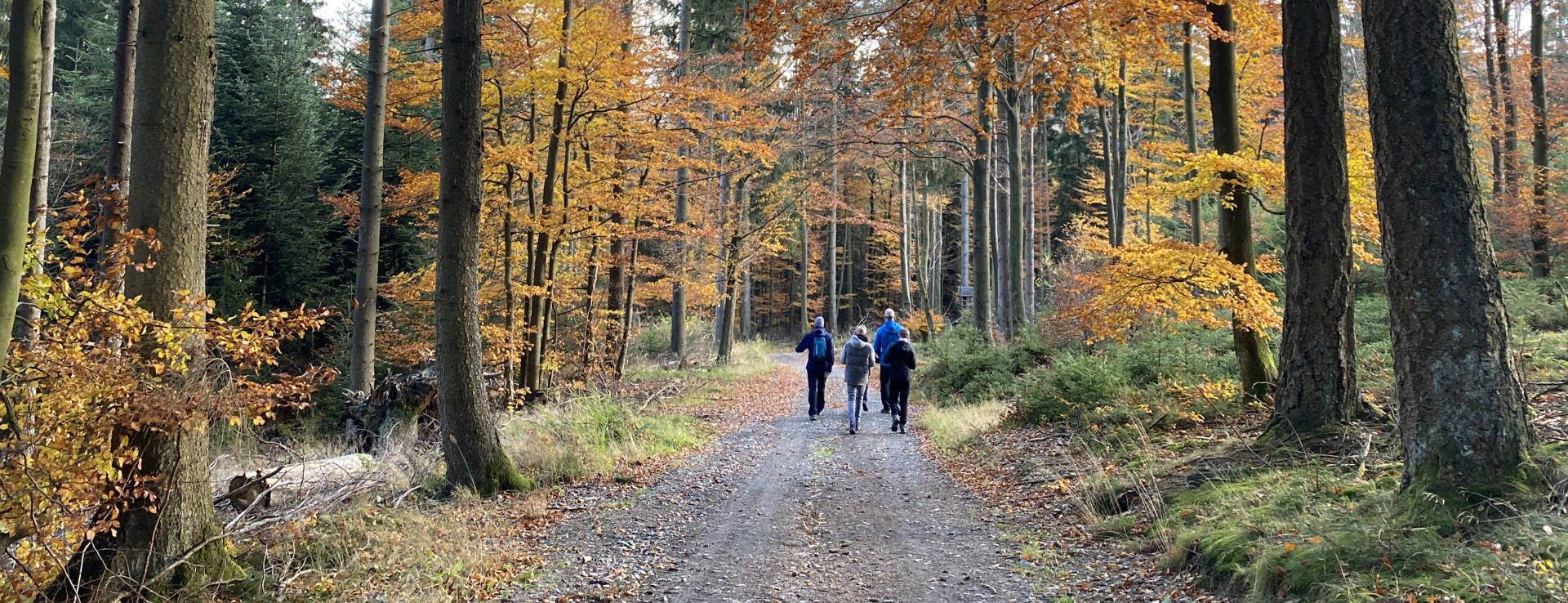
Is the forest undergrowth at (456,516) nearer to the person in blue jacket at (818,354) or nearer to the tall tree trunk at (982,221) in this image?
the person in blue jacket at (818,354)

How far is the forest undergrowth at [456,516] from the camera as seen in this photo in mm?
5055

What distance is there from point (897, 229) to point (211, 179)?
20518 mm

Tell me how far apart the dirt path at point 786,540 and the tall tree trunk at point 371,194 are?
6091mm

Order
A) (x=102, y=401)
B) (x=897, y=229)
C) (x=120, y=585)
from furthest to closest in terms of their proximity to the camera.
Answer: (x=897, y=229) < (x=120, y=585) < (x=102, y=401)

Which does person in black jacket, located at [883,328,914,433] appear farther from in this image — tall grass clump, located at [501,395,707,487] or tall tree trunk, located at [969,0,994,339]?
tall tree trunk, located at [969,0,994,339]

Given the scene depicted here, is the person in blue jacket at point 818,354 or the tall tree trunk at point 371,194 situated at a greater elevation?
the tall tree trunk at point 371,194

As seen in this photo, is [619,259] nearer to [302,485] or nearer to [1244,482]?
[302,485]

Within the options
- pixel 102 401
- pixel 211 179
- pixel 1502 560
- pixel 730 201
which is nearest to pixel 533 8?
pixel 211 179

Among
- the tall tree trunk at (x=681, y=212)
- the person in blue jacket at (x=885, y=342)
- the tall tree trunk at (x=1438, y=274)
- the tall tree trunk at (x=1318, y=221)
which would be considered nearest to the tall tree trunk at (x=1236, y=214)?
the tall tree trunk at (x=1318, y=221)

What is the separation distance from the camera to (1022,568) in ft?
17.5

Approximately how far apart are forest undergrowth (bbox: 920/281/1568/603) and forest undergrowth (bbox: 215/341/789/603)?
3.84 metres

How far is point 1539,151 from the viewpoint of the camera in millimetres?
17531

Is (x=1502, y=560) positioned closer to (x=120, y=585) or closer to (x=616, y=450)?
(x=120, y=585)

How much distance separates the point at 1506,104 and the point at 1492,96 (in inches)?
26.8
